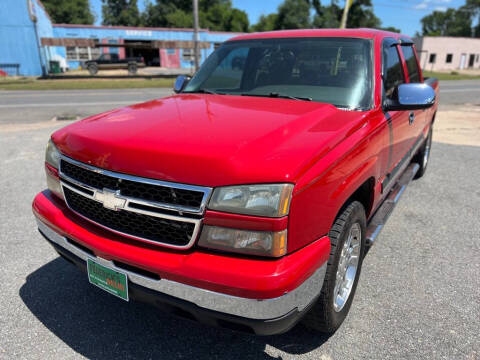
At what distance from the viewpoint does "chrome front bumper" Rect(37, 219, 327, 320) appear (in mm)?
1631

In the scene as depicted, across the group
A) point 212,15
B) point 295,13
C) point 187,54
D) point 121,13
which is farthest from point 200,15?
point 187,54

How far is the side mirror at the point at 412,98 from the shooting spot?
271cm

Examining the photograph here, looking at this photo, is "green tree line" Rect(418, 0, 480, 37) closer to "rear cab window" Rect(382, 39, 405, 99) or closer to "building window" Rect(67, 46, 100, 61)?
"building window" Rect(67, 46, 100, 61)

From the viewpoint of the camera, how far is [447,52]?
5581 cm

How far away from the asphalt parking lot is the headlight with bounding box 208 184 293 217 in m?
1.07

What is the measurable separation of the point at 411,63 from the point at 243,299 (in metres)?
3.73

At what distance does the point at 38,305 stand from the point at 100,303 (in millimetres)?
435

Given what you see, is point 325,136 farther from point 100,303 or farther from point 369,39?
point 100,303

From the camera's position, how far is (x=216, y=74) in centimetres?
354

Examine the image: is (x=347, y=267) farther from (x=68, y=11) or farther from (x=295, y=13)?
(x=68, y=11)

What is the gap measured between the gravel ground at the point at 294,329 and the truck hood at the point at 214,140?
45.7 inches

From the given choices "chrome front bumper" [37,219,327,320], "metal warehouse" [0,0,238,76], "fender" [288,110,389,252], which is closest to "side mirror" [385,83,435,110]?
"fender" [288,110,389,252]

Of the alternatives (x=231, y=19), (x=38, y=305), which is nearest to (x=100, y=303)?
(x=38, y=305)

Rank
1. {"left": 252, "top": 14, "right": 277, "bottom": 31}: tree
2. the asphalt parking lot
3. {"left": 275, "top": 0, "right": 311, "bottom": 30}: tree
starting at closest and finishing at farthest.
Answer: the asphalt parking lot, {"left": 275, "top": 0, "right": 311, "bottom": 30}: tree, {"left": 252, "top": 14, "right": 277, "bottom": 31}: tree
